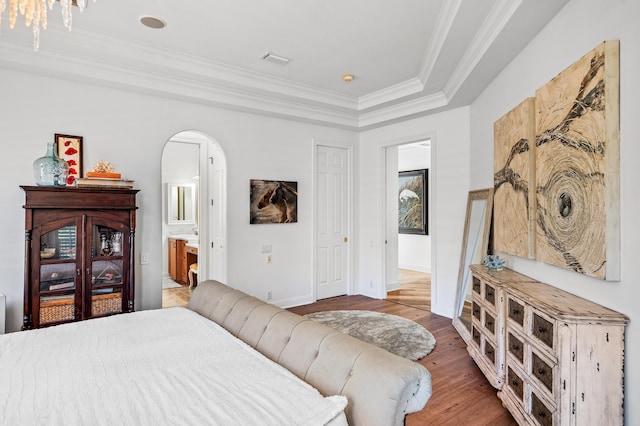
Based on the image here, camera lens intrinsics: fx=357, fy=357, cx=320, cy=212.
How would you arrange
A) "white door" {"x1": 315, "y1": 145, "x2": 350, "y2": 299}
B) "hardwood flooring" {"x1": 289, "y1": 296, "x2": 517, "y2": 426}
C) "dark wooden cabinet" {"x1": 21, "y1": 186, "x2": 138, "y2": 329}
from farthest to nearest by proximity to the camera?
"white door" {"x1": 315, "y1": 145, "x2": 350, "y2": 299}, "dark wooden cabinet" {"x1": 21, "y1": 186, "x2": 138, "y2": 329}, "hardwood flooring" {"x1": 289, "y1": 296, "x2": 517, "y2": 426}

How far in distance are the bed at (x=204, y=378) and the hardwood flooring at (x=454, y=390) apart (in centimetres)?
128

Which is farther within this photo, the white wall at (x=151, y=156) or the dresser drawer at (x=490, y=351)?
the white wall at (x=151, y=156)

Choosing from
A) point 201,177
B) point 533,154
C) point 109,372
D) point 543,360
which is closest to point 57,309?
point 109,372

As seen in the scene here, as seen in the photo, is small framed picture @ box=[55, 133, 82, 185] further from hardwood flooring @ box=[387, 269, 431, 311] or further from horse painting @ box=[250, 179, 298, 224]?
hardwood flooring @ box=[387, 269, 431, 311]

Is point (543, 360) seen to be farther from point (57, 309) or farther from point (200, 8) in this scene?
point (57, 309)

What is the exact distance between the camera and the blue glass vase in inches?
119

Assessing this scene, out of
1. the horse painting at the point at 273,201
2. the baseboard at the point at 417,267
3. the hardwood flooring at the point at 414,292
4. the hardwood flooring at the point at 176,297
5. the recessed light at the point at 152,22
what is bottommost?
the hardwood flooring at the point at 176,297

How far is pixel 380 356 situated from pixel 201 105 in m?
3.82

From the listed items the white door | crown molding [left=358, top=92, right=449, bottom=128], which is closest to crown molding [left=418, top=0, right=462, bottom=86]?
crown molding [left=358, top=92, right=449, bottom=128]

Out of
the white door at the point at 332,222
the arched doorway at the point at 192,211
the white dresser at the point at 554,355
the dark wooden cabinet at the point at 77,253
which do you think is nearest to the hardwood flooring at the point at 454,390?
the white dresser at the point at 554,355

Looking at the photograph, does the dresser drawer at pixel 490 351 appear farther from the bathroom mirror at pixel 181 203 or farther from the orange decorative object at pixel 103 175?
the bathroom mirror at pixel 181 203

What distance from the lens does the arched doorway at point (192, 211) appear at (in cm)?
472

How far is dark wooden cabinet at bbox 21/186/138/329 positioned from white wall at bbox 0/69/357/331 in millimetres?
492

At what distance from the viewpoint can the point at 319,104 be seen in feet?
15.9
